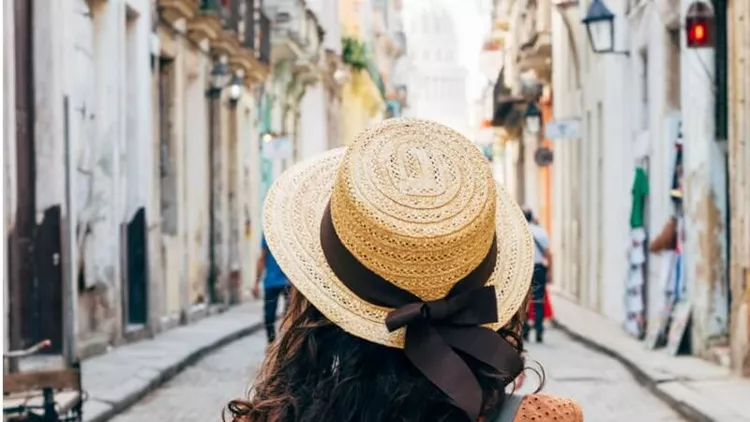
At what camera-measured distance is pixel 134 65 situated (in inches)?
751

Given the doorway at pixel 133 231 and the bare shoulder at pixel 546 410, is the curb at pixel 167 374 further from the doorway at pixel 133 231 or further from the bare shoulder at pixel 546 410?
the bare shoulder at pixel 546 410

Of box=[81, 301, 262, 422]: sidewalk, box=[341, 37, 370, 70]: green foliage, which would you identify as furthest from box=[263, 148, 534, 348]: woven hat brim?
box=[341, 37, 370, 70]: green foliage

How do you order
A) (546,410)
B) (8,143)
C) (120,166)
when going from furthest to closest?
(120,166) → (8,143) → (546,410)

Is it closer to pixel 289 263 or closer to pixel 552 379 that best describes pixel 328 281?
pixel 289 263

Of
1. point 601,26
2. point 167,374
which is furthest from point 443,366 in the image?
point 601,26

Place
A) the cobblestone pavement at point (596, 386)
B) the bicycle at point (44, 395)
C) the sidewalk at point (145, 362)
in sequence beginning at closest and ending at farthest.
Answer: the bicycle at point (44, 395) → the cobblestone pavement at point (596, 386) → the sidewalk at point (145, 362)

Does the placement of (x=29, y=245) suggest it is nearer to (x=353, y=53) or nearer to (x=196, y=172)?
(x=196, y=172)

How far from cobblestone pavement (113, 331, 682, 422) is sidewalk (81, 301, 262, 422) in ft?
0.38

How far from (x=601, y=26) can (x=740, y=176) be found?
7.12m

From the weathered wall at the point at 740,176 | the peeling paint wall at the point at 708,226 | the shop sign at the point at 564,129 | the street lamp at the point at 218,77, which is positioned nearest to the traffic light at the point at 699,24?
the weathered wall at the point at 740,176

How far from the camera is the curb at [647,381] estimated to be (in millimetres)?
11305

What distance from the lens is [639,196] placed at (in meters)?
20.1

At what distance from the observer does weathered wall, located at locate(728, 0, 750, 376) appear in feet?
44.9

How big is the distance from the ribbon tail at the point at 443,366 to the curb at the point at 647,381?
8.59 m
